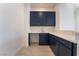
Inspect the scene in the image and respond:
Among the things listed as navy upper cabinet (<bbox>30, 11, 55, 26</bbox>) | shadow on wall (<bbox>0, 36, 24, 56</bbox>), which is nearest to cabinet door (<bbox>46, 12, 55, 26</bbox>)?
navy upper cabinet (<bbox>30, 11, 55, 26</bbox>)

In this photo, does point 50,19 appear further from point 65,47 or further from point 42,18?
point 65,47

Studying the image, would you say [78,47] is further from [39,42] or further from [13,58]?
[39,42]

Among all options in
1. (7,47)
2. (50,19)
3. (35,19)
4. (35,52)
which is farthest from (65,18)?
(7,47)

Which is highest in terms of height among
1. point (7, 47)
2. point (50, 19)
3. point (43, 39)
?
point (50, 19)

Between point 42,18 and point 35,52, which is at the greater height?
point 42,18

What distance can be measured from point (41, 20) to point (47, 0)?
7.14 m

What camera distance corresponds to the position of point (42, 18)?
7832 millimetres

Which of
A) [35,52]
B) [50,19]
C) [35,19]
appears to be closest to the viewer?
[35,52]

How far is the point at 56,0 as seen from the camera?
0.70m

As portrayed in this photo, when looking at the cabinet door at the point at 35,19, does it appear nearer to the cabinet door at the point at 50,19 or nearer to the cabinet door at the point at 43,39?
the cabinet door at the point at 50,19

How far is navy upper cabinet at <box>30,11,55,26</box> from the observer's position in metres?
7.79

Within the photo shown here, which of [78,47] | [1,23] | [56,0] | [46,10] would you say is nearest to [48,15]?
[46,10]

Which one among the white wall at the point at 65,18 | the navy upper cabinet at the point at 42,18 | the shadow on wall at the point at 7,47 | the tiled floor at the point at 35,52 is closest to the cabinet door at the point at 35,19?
the navy upper cabinet at the point at 42,18

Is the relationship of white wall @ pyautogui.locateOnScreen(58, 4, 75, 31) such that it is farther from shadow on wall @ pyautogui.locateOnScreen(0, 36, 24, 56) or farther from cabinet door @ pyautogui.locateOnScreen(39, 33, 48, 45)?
shadow on wall @ pyautogui.locateOnScreen(0, 36, 24, 56)
